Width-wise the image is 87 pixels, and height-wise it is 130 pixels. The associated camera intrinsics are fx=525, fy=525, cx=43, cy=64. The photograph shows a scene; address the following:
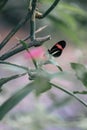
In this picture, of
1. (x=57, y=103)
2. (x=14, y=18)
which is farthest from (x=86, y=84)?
(x=14, y=18)

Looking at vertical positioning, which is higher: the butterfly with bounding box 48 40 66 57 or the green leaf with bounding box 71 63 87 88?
the butterfly with bounding box 48 40 66 57

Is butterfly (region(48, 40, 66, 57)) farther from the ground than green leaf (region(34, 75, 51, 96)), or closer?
farther from the ground

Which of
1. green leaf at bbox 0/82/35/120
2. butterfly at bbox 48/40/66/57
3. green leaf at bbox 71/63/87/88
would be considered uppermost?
butterfly at bbox 48/40/66/57

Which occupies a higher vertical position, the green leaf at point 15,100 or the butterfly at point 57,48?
the butterfly at point 57,48

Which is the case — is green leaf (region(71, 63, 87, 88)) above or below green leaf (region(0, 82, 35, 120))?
below

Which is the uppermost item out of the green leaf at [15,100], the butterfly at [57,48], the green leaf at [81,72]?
the butterfly at [57,48]

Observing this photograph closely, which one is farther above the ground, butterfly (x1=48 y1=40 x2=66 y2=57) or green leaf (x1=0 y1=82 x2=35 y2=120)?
butterfly (x1=48 y1=40 x2=66 y2=57)

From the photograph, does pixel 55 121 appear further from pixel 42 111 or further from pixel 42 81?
pixel 42 81

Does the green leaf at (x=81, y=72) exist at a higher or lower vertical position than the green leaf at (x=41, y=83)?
lower

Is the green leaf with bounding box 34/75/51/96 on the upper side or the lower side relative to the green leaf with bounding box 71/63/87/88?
upper
